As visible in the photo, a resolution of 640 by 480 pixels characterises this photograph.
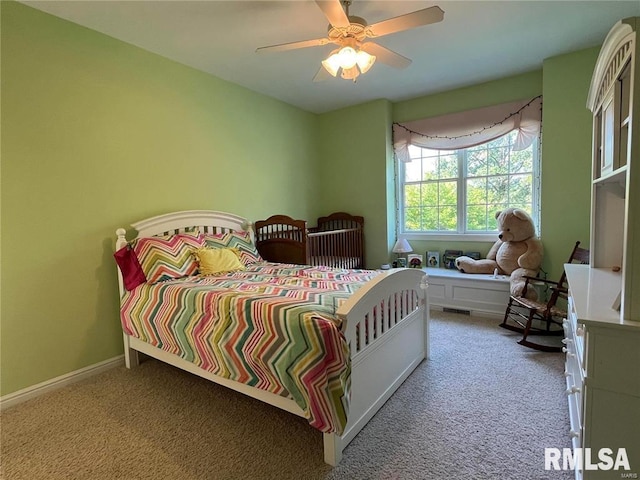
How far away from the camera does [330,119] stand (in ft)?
15.1

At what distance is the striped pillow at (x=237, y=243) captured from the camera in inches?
116

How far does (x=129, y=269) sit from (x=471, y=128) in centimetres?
377

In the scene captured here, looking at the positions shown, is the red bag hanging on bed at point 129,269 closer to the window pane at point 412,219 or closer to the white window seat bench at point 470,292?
the white window seat bench at point 470,292

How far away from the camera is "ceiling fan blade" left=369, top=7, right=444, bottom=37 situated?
1721 millimetres

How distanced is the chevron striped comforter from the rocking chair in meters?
1.49

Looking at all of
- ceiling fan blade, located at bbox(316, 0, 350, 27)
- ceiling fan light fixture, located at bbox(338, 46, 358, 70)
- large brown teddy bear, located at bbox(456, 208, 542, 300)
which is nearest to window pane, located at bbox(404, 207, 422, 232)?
large brown teddy bear, located at bbox(456, 208, 542, 300)

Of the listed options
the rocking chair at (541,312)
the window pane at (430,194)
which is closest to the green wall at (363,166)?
the window pane at (430,194)

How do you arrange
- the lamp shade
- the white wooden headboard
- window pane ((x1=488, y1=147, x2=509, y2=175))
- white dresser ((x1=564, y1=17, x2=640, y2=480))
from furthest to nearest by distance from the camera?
the lamp shade
window pane ((x1=488, y1=147, x2=509, y2=175))
the white wooden headboard
white dresser ((x1=564, y1=17, x2=640, y2=480))

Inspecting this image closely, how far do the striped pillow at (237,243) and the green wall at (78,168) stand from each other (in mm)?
421

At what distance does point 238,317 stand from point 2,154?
182 centimetres

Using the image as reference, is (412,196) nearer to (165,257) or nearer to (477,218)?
(477,218)

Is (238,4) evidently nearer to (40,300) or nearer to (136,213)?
(136,213)

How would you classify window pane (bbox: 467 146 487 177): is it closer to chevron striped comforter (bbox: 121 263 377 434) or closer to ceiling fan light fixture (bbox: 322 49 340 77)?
chevron striped comforter (bbox: 121 263 377 434)

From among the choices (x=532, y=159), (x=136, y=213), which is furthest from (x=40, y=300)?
(x=532, y=159)
